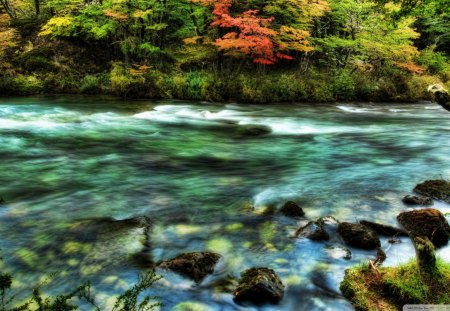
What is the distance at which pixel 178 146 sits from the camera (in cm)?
1123

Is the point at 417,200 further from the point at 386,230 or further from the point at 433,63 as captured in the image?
the point at 433,63

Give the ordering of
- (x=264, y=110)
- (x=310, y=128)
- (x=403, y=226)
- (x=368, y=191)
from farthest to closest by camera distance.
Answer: (x=264, y=110)
(x=310, y=128)
(x=368, y=191)
(x=403, y=226)

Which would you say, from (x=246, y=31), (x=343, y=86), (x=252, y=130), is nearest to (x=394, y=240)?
(x=252, y=130)

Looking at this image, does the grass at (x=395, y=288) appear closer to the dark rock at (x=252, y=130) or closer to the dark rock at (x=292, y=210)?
the dark rock at (x=292, y=210)

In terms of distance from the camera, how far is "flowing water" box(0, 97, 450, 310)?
439 cm

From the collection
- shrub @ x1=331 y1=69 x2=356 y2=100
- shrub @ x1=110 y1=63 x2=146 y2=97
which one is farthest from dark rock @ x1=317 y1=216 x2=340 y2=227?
shrub @ x1=331 y1=69 x2=356 y2=100

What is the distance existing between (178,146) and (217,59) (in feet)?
39.7

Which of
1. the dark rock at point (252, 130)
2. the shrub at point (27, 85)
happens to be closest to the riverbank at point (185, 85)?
the shrub at point (27, 85)

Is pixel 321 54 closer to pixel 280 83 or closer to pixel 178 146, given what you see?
pixel 280 83

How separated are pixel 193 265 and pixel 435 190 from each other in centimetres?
481

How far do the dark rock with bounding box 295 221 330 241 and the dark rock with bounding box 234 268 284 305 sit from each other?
3.89 ft

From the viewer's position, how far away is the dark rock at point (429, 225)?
491 centimetres

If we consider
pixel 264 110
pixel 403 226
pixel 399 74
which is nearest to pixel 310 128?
pixel 264 110

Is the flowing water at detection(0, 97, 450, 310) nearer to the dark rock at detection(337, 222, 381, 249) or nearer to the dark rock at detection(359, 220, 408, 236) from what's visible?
the dark rock at detection(337, 222, 381, 249)
